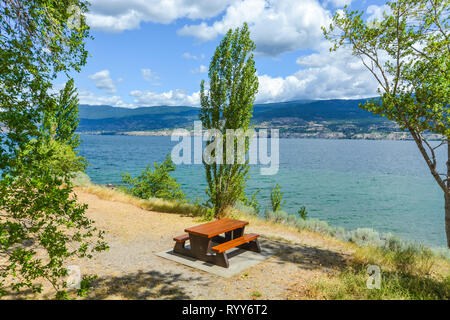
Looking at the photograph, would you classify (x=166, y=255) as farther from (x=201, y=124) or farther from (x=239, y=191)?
(x=201, y=124)

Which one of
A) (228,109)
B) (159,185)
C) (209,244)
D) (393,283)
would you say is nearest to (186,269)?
(209,244)

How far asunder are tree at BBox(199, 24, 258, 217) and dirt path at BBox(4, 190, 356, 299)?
247 cm

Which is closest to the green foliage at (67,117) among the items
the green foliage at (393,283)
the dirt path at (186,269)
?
the dirt path at (186,269)

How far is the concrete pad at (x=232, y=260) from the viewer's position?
20.1 feet

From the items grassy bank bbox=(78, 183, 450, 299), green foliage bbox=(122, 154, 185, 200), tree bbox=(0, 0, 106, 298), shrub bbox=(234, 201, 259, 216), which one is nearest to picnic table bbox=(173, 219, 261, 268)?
grassy bank bbox=(78, 183, 450, 299)

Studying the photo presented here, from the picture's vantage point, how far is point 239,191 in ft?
38.3

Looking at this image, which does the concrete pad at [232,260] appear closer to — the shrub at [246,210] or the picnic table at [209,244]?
the picnic table at [209,244]

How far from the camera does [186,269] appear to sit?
245 inches

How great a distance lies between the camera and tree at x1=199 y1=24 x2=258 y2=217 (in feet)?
36.6

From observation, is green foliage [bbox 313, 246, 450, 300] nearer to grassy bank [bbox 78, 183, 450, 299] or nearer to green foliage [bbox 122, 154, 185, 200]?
grassy bank [bbox 78, 183, 450, 299]

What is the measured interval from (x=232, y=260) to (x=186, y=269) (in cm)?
118

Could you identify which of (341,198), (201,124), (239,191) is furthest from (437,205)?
(201,124)

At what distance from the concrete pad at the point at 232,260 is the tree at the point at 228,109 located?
4.09 m

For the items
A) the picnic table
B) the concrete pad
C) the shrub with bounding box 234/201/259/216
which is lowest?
the shrub with bounding box 234/201/259/216
